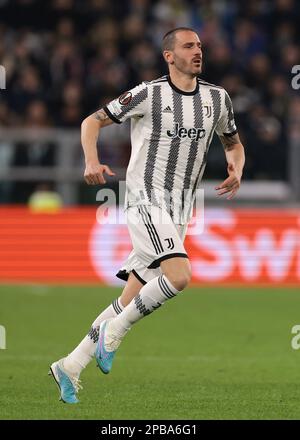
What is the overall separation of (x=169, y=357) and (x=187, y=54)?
3.00 metres

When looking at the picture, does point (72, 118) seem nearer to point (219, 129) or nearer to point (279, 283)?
→ point (279, 283)

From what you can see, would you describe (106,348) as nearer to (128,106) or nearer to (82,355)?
(82,355)

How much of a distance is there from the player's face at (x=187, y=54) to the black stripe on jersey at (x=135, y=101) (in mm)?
295

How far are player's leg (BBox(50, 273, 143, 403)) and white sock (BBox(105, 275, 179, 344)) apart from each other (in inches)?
9.1

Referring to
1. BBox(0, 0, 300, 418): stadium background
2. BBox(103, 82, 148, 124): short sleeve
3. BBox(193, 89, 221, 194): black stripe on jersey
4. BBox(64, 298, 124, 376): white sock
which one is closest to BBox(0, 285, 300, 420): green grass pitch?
BBox(0, 0, 300, 418): stadium background

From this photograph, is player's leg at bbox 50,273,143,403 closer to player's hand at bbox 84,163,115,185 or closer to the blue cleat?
the blue cleat

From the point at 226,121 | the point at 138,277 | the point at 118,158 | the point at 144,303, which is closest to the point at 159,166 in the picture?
the point at 226,121

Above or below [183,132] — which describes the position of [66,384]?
below

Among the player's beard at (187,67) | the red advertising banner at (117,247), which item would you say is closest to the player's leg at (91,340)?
the player's beard at (187,67)

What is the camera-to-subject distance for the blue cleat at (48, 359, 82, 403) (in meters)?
7.37

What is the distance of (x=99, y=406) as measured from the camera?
7211mm

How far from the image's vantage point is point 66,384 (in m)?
7.42

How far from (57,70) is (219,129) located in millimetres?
10280
